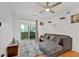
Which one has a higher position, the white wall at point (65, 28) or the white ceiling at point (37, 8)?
the white ceiling at point (37, 8)

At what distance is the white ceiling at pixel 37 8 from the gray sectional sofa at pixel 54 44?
0.29 m

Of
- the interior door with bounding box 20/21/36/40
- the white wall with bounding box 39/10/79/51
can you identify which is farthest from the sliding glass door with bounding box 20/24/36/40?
the white wall with bounding box 39/10/79/51

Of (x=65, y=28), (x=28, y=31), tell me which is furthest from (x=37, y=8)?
(x=65, y=28)

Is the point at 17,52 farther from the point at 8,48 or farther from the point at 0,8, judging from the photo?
the point at 0,8

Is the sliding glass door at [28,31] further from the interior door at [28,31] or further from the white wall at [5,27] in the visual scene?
the white wall at [5,27]

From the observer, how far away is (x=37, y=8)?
1.47 metres

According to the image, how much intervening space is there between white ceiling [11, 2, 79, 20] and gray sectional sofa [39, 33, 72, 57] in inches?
11.4

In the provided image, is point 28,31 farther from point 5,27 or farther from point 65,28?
point 65,28

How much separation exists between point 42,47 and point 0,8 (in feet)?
2.61

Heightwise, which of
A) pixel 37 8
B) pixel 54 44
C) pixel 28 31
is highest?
pixel 37 8

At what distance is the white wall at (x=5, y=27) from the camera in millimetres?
1423

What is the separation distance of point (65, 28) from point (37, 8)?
1.62 ft

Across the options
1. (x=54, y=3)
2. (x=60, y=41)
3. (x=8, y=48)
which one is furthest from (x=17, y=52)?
(x=54, y=3)

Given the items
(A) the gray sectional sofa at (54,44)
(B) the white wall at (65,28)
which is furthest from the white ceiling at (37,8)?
(A) the gray sectional sofa at (54,44)
